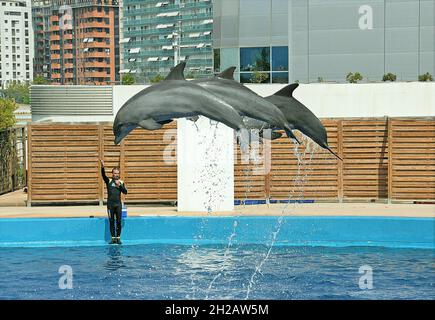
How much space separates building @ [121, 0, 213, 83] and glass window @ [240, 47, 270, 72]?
327 ft

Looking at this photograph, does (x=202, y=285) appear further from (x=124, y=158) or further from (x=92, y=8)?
(x=92, y=8)

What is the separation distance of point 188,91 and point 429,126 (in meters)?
16.1

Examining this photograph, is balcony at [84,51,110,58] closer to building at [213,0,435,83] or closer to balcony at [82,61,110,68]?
balcony at [82,61,110,68]

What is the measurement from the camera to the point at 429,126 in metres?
23.9

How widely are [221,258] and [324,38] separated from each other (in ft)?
77.0

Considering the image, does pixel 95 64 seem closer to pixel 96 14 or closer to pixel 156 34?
pixel 96 14

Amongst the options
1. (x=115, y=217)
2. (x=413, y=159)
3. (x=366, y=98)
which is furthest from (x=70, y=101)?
(x=413, y=159)

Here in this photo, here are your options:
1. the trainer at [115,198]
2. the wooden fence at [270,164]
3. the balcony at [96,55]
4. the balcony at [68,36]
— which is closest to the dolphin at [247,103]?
the trainer at [115,198]

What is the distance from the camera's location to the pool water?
1454cm

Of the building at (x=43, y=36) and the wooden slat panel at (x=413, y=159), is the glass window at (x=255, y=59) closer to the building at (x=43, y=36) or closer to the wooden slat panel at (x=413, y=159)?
the wooden slat panel at (x=413, y=159)

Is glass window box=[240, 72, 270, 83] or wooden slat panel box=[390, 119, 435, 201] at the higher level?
glass window box=[240, 72, 270, 83]

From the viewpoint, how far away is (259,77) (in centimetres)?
3956

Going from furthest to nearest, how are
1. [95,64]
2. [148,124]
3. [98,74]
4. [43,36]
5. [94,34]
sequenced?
[43,36], [98,74], [95,64], [94,34], [148,124]

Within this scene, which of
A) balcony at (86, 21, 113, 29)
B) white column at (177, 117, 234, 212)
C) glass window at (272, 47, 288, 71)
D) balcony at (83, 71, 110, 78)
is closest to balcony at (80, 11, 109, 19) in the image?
balcony at (86, 21, 113, 29)
